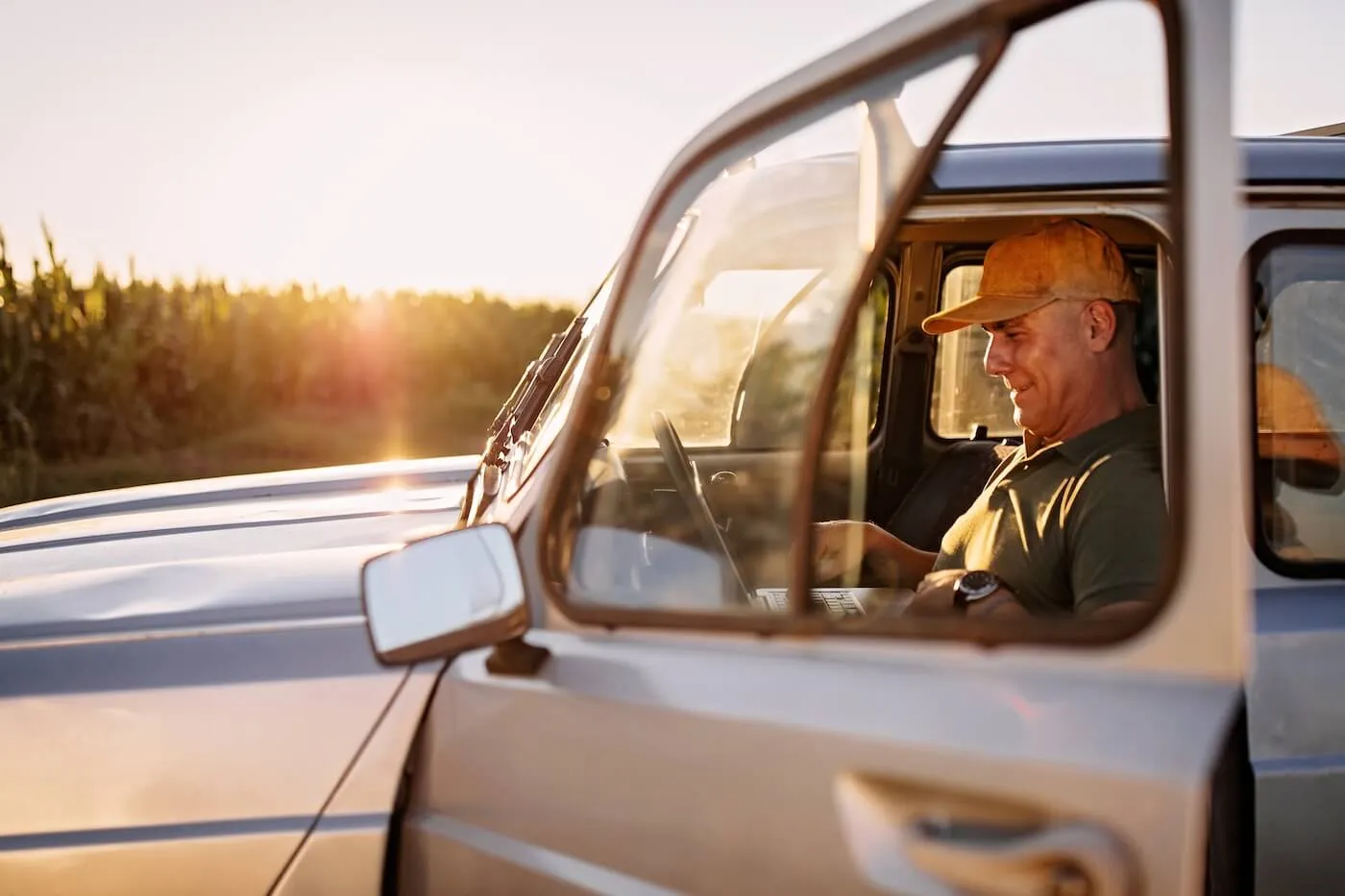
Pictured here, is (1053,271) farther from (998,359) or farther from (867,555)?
(867,555)

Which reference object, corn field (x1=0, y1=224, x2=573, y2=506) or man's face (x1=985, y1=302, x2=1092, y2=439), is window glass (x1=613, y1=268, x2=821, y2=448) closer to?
man's face (x1=985, y1=302, x2=1092, y2=439)

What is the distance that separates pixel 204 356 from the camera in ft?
47.5

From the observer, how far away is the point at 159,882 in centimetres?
144

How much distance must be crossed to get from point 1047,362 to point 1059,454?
230 millimetres

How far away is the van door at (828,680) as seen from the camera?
1.02 meters

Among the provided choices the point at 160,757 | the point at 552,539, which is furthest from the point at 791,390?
the point at 160,757

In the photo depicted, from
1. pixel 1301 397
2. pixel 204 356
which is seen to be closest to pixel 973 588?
pixel 1301 397

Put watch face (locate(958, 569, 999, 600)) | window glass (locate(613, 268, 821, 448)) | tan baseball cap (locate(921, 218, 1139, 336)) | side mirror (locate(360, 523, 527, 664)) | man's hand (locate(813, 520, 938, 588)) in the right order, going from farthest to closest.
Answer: man's hand (locate(813, 520, 938, 588)) → tan baseball cap (locate(921, 218, 1139, 336)) → watch face (locate(958, 569, 999, 600)) → window glass (locate(613, 268, 821, 448)) → side mirror (locate(360, 523, 527, 664))

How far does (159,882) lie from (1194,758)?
126 cm

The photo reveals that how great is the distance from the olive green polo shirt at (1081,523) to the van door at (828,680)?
59 cm

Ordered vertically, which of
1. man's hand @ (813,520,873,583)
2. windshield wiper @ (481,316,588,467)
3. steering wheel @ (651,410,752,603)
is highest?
windshield wiper @ (481,316,588,467)

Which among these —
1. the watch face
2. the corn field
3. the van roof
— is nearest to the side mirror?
the watch face

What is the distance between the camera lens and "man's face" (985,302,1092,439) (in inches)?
91.0

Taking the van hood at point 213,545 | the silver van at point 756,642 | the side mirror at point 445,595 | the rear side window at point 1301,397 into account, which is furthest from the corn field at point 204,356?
the rear side window at point 1301,397
